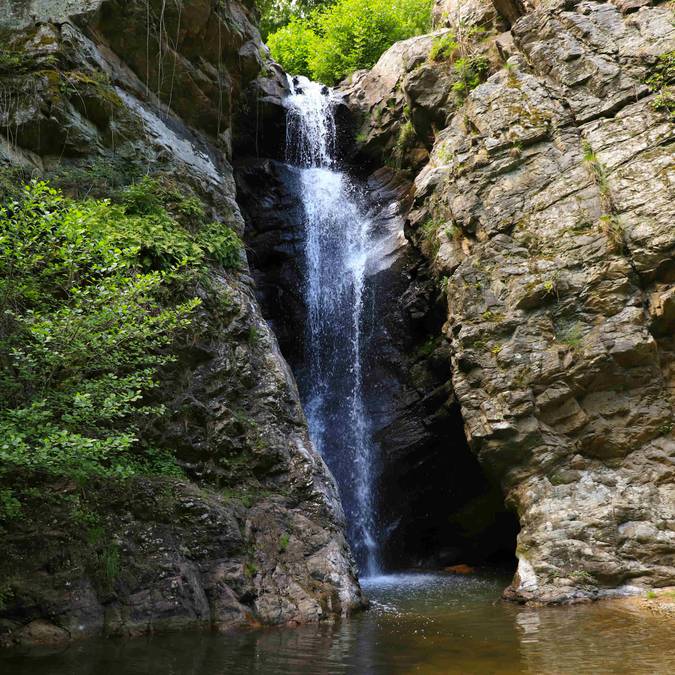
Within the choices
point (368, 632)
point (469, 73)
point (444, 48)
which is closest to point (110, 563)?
point (368, 632)

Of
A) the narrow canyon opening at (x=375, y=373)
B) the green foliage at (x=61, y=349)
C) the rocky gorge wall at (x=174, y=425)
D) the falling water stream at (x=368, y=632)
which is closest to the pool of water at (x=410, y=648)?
the falling water stream at (x=368, y=632)

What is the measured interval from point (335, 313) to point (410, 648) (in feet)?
32.4

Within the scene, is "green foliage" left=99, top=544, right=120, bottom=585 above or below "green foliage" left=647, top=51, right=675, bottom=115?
below

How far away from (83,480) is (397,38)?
20.6 m

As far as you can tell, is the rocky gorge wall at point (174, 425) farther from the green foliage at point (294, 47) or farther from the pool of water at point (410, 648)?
the green foliage at point (294, 47)

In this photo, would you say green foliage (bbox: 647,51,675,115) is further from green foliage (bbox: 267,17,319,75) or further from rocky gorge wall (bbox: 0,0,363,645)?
green foliage (bbox: 267,17,319,75)

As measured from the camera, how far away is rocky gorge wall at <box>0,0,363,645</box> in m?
7.18

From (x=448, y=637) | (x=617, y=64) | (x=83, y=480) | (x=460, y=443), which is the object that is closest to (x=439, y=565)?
(x=460, y=443)

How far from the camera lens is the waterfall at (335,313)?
13.7 metres

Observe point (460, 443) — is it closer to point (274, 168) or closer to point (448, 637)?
point (448, 637)

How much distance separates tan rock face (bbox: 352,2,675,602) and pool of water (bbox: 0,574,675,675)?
1.61 m

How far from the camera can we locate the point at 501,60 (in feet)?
48.0

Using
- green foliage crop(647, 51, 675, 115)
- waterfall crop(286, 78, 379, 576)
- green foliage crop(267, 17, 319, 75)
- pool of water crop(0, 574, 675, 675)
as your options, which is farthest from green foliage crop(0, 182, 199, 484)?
green foliage crop(267, 17, 319, 75)

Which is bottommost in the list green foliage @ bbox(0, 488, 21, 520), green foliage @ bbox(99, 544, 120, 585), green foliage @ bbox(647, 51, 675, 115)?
green foliage @ bbox(99, 544, 120, 585)
